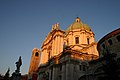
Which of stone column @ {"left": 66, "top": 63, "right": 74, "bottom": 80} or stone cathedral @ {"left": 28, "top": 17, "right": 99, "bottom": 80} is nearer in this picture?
stone column @ {"left": 66, "top": 63, "right": 74, "bottom": 80}

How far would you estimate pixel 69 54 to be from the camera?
31406 mm

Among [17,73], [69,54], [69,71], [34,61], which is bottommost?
[17,73]

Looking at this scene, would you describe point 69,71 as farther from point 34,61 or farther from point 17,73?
point 34,61

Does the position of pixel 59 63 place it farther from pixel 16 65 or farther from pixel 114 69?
pixel 114 69

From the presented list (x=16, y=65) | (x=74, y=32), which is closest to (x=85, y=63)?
(x=74, y=32)

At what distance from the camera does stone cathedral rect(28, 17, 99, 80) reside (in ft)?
100

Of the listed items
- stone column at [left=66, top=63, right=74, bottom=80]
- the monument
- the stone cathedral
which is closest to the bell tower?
the stone cathedral

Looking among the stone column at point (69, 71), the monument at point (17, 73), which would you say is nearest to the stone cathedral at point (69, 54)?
the stone column at point (69, 71)

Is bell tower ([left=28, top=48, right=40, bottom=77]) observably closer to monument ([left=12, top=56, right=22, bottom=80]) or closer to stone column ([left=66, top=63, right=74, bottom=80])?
stone column ([left=66, top=63, right=74, bottom=80])

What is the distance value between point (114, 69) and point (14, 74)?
45.8ft

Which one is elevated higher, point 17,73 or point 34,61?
point 34,61

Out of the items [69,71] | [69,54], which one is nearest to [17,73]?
[69,71]

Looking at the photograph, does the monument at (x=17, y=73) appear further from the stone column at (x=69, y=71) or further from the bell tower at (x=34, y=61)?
the bell tower at (x=34, y=61)

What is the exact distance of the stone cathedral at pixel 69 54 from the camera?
30.5m
